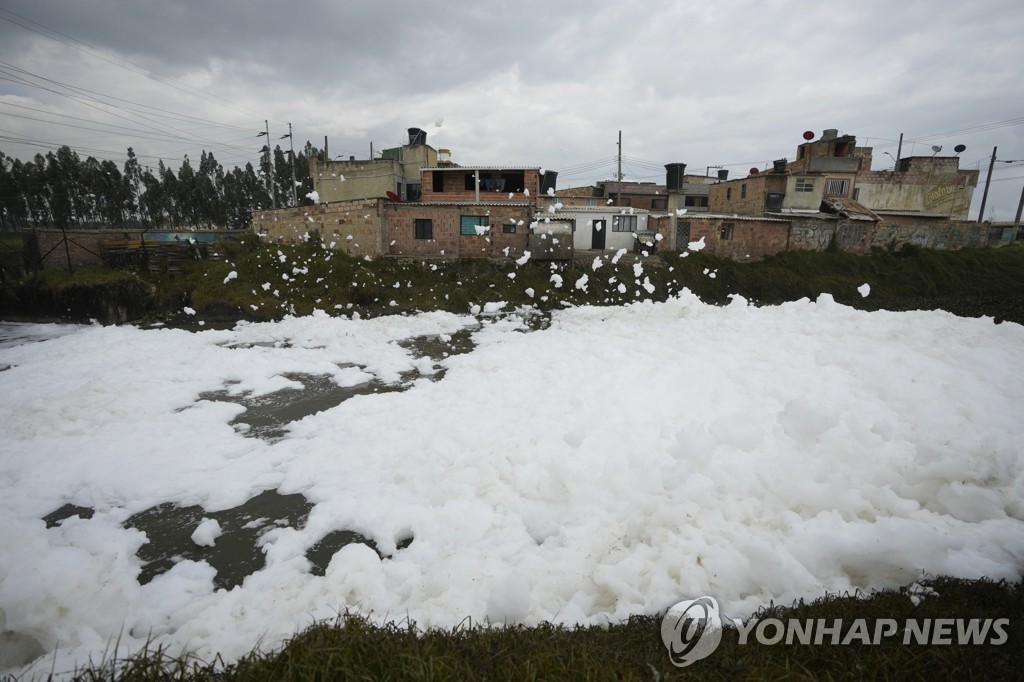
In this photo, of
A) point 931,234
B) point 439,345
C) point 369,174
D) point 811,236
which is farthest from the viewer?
point 369,174

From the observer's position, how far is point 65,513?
553 centimetres

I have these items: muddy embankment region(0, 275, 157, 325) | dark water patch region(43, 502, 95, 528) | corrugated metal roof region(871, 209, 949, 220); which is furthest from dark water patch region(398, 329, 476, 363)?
corrugated metal roof region(871, 209, 949, 220)

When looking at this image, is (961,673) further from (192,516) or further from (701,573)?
(192,516)

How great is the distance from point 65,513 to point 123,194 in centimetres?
7490

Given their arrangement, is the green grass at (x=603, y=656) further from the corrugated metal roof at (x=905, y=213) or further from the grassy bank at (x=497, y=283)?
the corrugated metal roof at (x=905, y=213)

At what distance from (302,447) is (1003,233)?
60.0 m

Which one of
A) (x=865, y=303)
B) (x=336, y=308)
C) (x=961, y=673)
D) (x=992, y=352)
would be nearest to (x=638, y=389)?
(x=961, y=673)

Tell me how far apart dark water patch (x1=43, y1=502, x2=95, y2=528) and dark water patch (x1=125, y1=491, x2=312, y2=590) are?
29.7 inches

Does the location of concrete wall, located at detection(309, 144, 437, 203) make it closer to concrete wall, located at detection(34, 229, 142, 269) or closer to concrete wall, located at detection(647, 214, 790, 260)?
concrete wall, located at detection(34, 229, 142, 269)

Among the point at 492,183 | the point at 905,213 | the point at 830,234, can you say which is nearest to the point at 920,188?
the point at 905,213

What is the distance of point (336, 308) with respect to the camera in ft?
61.7

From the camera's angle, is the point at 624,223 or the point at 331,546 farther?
the point at 624,223

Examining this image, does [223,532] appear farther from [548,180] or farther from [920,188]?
[920,188]

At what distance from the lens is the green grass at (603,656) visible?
241cm
